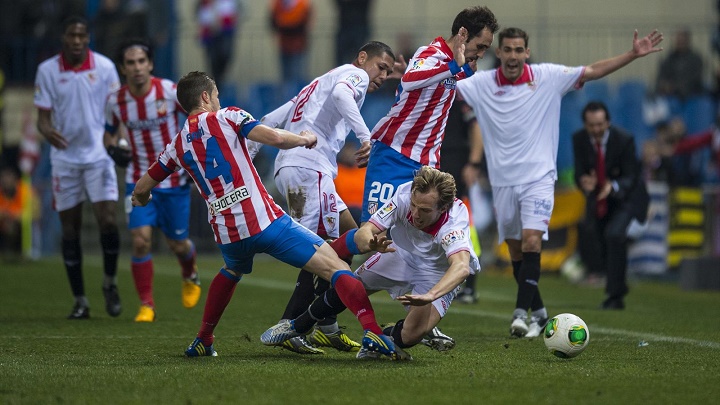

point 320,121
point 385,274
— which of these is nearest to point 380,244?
point 385,274

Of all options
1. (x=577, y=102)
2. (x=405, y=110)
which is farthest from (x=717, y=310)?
(x=577, y=102)

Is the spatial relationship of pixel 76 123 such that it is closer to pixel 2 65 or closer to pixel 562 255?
pixel 562 255

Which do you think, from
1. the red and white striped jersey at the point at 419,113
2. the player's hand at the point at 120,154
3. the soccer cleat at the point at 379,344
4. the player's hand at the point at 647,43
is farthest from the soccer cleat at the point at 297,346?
the player's hand at the point at 647,43

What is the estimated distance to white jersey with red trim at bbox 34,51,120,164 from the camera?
10.5 m

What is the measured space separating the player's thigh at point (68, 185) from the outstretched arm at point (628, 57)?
174 inches

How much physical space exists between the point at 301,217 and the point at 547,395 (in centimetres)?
280

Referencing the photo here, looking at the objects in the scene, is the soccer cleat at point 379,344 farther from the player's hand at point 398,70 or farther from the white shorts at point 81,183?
the white shorts at point 81,183

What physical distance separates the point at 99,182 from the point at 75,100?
0.74 meters

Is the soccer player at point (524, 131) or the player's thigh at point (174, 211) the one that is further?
the player's thigh at point (174, 211)

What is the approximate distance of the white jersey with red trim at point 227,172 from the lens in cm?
704

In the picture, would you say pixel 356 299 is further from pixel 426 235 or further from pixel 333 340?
pixel 333 340

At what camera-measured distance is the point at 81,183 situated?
10.6 meters

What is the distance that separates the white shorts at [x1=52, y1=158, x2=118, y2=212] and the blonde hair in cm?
441

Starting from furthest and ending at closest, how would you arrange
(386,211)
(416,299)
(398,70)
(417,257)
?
(398,70), (417,257), (386,211), (416,299)
